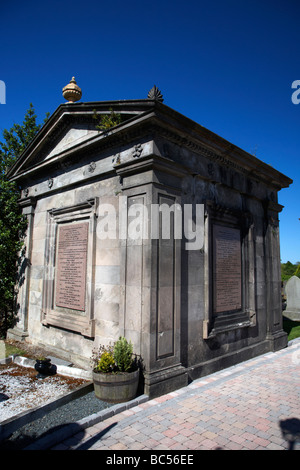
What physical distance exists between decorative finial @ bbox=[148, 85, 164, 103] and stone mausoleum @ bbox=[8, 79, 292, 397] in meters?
0.02

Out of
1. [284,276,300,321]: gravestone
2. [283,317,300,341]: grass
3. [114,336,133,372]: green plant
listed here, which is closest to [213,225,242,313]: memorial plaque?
[114,336,133,372]: green plant

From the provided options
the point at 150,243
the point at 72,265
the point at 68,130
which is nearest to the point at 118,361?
the point at 150,243

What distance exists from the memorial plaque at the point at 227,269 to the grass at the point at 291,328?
4784mm

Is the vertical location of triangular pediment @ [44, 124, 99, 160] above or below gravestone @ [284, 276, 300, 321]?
above

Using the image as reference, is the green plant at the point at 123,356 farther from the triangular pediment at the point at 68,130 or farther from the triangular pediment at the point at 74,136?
the triangular pediment at the point at 74,136

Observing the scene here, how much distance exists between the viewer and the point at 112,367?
Answer: 5477 millimetres

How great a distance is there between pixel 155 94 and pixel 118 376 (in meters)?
5.38

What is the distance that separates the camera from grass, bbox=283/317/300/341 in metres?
11.9

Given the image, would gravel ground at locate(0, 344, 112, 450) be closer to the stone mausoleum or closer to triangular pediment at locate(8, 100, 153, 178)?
the stone mausoleum

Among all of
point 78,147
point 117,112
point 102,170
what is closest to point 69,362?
point 102,170

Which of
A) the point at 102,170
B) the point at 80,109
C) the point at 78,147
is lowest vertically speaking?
the point at 102,170

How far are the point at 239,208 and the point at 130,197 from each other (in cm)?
382
